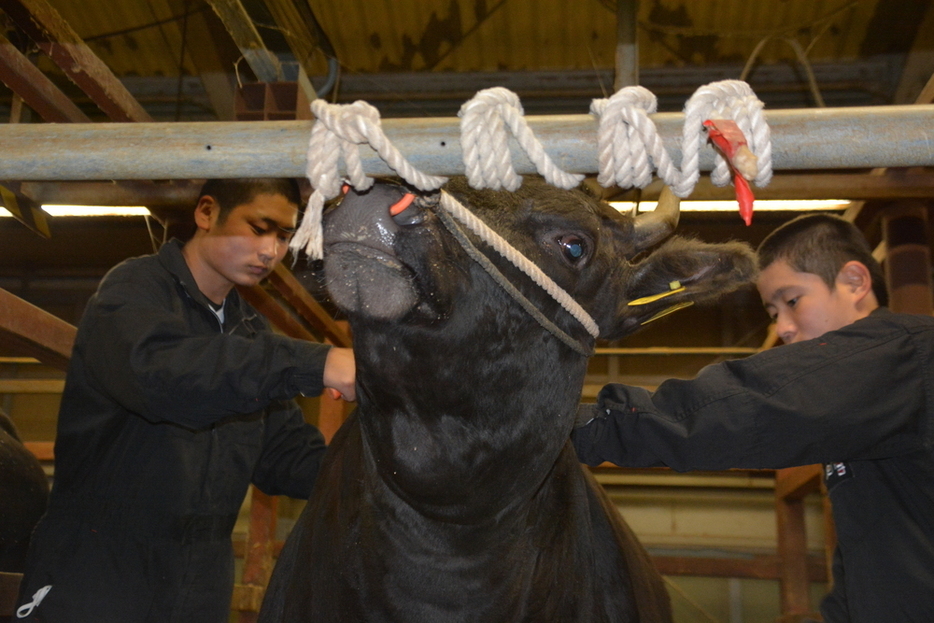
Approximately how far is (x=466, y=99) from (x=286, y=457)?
340 centimetres

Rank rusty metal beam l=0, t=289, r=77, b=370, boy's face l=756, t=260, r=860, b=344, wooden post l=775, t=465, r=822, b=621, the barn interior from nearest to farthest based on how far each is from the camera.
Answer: the barn interior
boy's face l=756, t=260, r=860, b=344
rusty metal beam l=0, t=289, r=77, b=370
wooden post l=775, t=465, r=822, b=621

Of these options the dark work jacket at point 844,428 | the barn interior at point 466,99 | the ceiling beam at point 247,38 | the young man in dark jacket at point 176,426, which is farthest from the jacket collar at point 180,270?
the dark work jacket at point 844,428

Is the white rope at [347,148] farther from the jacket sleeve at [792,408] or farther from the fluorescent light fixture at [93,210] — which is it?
the fluorescent light fixture at [93,210]

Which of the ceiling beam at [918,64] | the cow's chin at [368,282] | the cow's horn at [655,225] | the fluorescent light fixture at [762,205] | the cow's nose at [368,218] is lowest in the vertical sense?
the cow's chin at [368,282]

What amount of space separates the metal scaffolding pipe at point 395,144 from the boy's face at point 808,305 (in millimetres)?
1377

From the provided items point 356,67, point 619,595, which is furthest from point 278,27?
point 619,595

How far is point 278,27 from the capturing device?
3729 millimetres

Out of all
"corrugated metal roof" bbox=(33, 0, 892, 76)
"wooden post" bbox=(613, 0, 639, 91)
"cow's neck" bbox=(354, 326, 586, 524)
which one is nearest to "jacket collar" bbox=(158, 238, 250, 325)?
"cow's neck" bbox=(354, 326, 586, 524)

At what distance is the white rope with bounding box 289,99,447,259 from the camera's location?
1.19 meters

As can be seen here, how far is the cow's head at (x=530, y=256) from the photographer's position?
140cm

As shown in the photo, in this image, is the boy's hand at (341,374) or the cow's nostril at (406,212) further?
the boy's hand at (341,374)

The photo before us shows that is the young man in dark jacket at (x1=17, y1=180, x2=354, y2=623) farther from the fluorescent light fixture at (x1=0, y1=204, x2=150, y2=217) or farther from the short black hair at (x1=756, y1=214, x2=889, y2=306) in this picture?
the short black hair at (x1=756, y1=214, x2=889, y2=306)

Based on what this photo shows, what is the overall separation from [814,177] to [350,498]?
2.17m

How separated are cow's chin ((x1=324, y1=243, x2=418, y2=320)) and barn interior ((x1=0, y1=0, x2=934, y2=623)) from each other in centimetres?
19
